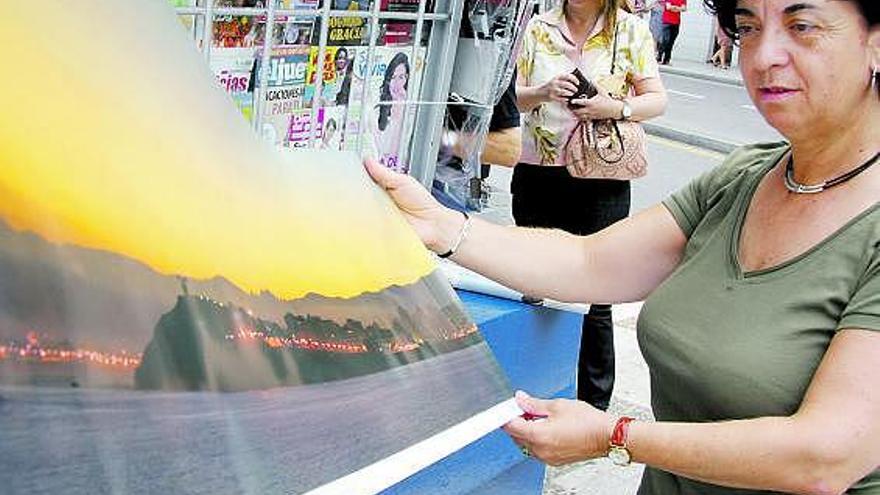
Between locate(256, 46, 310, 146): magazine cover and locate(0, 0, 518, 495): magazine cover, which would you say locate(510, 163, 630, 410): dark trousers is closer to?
locate(256, 46, 310, 146): magazine cover

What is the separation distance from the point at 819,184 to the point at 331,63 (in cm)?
75

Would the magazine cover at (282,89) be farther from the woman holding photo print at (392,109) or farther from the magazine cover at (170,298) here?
the magazine cover at (170,298)

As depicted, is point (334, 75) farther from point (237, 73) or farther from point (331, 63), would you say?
point (237, 73)

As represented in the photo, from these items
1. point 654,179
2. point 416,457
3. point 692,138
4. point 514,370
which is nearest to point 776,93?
point 416,457

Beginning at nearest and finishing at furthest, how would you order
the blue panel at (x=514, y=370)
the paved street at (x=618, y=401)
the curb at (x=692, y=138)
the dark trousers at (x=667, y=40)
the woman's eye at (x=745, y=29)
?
the woman's eye at (x=745, y=29)
the blue panel at (x=514, y=370)
the paved street at (x=618, y=401)
the curb at (x=692, y=138)
the dark trousers at (x=667, y=40)

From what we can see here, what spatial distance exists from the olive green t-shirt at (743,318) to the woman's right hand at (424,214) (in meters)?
0.30

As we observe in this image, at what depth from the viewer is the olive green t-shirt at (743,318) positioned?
1.32 m

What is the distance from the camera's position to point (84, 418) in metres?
0.80

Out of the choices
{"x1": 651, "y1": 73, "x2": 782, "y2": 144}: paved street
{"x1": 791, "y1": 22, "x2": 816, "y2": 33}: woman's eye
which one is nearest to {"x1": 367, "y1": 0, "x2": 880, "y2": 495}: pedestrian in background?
{"x1": 791, "y1": 22, "x2": 816, "y2": 33}: woman's eye

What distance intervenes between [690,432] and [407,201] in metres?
0.50

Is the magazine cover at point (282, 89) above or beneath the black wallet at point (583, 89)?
above

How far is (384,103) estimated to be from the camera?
1.89 m

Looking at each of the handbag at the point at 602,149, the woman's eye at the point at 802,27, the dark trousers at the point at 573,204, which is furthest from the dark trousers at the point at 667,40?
the woman's eye at the point at 802,27

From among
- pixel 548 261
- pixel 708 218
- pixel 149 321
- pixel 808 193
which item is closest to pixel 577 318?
pixel 548 261
